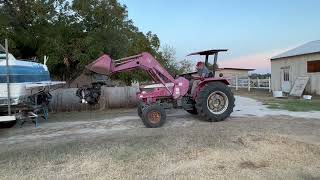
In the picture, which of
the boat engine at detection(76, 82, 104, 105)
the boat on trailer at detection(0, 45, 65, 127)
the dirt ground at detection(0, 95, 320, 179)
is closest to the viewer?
the dirt ground at detection(0, 95, 320, 179)

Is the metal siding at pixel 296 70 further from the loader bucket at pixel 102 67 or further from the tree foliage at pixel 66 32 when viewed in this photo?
the loader bucket at pixel 102 67

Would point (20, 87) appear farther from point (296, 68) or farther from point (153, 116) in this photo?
point (296, 68)

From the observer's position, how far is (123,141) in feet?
30.5

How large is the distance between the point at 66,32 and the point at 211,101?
11334 mm

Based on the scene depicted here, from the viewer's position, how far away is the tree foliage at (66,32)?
20281 mm

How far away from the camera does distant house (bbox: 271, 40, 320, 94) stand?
24.8 metres

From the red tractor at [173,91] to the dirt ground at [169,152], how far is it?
2.35ft

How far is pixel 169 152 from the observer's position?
8.34 metres

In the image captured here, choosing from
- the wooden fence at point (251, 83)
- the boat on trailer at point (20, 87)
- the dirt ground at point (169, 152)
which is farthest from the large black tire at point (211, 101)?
the wooden fence at point (251, 83)

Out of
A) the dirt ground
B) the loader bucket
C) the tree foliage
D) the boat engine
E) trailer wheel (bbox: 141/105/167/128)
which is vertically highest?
the tree foliage

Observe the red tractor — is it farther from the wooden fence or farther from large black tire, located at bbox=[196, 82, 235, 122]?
the wooden fence

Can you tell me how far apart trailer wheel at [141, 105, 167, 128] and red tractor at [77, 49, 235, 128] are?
107 mm

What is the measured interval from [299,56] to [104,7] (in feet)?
40.5

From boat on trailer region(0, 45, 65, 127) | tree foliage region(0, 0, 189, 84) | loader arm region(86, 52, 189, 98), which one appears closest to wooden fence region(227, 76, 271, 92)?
tree foliage region(0, 0, 189, 84)
